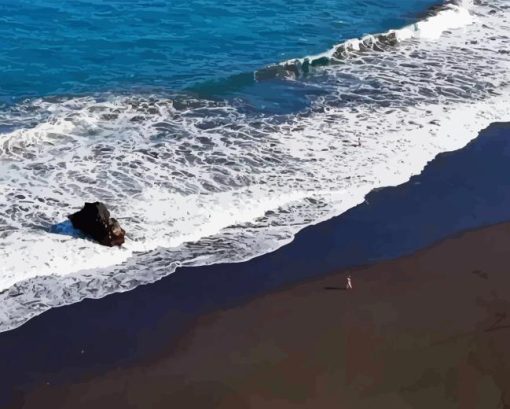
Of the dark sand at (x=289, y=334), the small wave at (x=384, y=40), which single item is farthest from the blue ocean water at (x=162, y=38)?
the dark sand at (x=289, y=334)

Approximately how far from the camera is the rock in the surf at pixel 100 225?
10742mm

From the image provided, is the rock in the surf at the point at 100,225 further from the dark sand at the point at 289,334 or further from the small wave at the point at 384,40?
the small wave at the point at 384,40

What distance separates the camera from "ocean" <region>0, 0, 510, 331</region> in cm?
1095

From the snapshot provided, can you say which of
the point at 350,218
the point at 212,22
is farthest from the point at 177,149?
the point at 212,22

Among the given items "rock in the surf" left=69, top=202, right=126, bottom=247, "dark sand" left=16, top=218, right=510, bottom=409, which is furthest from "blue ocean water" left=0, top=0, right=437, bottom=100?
"dark sand" left=16, top=218, right=510, bottom=409

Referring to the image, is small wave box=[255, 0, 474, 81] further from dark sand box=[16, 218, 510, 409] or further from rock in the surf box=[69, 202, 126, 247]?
dark sand box=[16, 218, 510, 409]

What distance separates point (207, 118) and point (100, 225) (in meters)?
5.36

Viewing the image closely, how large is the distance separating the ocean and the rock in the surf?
5.9 inches

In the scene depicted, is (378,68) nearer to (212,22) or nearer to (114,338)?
(212,22)

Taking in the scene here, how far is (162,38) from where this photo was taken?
65.4 ft

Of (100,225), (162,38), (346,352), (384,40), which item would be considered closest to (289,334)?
(346,352)

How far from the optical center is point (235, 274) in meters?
10.2

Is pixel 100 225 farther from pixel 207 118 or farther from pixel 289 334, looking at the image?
pixel 207 118

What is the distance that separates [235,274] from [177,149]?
4383 millimetres
